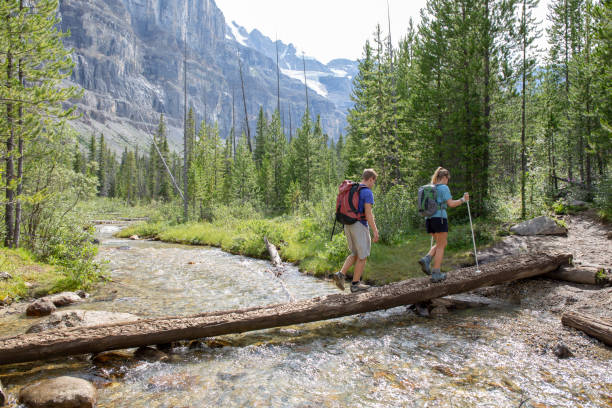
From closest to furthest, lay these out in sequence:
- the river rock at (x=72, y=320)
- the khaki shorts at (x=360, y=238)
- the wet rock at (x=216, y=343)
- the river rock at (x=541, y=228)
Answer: the wet rock at (x=216, y=343)
the river rock at (x=72, y=320)
the khaki shorts at (x=360, y=238)
the river rock at (x=541, y=228)

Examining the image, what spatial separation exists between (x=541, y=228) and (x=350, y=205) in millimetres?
10618

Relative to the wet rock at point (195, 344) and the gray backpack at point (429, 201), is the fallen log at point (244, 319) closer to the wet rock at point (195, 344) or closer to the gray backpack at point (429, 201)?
the wet rock at point (195, 344)

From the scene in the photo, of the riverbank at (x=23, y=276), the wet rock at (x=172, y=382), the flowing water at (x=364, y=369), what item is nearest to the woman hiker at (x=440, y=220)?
the flowing water at (x=364, y=369)

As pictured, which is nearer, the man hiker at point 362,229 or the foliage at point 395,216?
the man hiker at point 362,229

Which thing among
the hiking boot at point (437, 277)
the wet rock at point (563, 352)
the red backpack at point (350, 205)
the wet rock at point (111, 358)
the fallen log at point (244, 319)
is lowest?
the wet rock at point (111, 358)

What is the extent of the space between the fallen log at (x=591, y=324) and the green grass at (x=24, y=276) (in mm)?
12261

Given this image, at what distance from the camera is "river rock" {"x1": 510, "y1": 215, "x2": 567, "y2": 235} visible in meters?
13.1

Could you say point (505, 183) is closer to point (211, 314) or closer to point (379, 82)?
point (379, 82)

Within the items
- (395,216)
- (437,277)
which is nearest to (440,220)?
(437,277)

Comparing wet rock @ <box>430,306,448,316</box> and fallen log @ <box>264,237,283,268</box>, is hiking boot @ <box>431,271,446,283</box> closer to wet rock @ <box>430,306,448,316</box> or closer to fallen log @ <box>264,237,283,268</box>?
wet rock @ <box>430,306,448,316</box>

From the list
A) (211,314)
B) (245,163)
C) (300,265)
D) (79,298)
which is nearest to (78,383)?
(211,314)

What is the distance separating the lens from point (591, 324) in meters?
5.64

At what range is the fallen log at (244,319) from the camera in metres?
4.86

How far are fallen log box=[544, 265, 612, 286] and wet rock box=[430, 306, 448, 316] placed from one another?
351 centimetres
